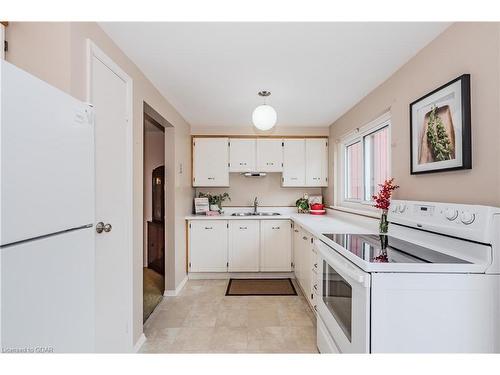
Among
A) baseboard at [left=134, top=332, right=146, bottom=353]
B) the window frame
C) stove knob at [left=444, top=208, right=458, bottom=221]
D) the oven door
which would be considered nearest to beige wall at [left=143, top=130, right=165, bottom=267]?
baseboard at [left=134, top=332, right=146, bottom=353]

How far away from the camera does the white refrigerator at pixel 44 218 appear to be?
0.74m

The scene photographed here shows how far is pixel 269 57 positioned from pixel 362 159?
1825mm

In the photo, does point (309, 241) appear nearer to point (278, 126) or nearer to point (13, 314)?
point (278, 126)

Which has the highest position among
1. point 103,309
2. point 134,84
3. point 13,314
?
point 134,84

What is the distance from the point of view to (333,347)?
5.60 ft

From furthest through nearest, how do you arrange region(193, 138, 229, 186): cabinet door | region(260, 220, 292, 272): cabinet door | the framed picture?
region(193, 138, 229, 186): cabinet door → region(260, 220, 292, 272): cabinet door → the framed picture

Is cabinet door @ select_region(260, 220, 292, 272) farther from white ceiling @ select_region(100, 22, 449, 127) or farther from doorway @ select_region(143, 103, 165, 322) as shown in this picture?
white ceiling @ select_region(100, 22, 449, 127)

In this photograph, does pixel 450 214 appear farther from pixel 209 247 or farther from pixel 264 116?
pixel 209 247

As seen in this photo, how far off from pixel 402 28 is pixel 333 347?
203 cm

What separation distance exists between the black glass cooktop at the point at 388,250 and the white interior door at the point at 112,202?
1471mm

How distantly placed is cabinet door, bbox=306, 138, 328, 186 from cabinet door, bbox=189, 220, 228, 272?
1512 mm

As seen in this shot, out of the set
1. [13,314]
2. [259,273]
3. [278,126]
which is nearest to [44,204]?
[13,314]

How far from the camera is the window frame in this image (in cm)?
256

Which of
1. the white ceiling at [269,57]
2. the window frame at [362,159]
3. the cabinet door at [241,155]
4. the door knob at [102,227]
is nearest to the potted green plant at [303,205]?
the window frame at [362,159]
